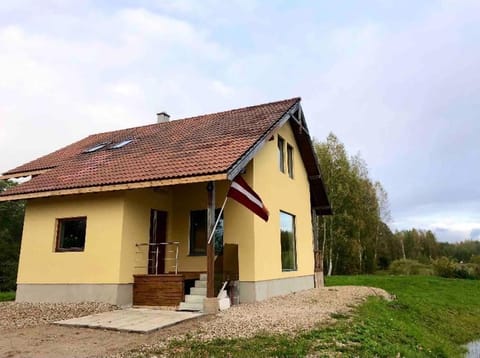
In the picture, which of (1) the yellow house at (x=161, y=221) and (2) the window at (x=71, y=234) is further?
(2) the window at (x=71, y=234)

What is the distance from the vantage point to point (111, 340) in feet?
20.3

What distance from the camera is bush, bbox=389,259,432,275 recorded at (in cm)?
2872

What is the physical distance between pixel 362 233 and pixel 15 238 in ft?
83.3

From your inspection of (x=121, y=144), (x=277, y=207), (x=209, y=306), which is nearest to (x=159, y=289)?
(x=209, y=306)

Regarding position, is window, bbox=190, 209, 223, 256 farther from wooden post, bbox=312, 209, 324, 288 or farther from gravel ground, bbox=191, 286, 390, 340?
wooden post, bbox=312, 209, 324, 288

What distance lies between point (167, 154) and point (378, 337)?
7.02m

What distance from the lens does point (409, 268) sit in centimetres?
3017

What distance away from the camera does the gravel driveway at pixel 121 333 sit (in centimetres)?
574

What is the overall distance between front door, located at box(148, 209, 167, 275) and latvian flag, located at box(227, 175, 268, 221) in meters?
3.16

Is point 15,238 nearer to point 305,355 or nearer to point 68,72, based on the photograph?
point 68,72

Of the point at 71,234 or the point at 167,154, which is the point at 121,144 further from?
the point at 71,234

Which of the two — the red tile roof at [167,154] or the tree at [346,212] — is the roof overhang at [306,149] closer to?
the red tile roof at [167,154]

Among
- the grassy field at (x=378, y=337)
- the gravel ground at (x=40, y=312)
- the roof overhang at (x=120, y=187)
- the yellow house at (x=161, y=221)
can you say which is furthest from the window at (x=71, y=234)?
the grassy field at (x=378, y=337)

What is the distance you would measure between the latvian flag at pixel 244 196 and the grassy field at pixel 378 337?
305 cm
